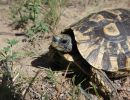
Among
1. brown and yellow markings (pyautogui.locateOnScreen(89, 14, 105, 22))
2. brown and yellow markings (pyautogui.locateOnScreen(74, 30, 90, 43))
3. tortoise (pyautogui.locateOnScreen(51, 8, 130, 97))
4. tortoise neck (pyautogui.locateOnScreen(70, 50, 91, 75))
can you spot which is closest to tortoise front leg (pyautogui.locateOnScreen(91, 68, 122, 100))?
tortoise (pyautogui.locateOnScreen(51, 8, 130, 97))

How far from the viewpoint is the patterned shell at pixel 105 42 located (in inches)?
181

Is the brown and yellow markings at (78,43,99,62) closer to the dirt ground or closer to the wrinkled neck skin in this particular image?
the wrinkled neck skin

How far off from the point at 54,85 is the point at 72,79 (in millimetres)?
216

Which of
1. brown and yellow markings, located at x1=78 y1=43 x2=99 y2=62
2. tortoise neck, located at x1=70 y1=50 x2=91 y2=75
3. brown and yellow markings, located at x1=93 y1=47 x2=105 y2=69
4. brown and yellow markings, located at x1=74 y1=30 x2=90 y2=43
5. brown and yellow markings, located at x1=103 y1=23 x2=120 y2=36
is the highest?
brown and yellow markings, located at x1=103 y1=23 x2=120 y2=36

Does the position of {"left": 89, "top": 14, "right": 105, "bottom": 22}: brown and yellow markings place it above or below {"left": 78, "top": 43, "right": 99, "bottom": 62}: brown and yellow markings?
above

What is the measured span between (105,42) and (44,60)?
0.96 metres

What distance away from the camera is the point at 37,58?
5254 mm

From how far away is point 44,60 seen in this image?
5.23 meters

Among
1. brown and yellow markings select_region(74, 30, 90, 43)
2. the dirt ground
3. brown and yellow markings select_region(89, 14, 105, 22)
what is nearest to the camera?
the dirt ground

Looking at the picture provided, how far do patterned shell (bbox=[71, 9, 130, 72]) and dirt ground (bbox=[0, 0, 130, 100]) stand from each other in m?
0.35

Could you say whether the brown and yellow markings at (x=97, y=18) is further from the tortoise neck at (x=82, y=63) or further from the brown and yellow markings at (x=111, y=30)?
the tortoise neck at (x=82, y=63)

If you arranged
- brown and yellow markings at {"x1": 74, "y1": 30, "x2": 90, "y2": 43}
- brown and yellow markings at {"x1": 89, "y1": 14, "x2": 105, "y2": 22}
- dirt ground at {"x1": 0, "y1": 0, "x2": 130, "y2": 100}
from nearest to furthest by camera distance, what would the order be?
dirt ground at {"x1": 0, "y1": 0, "x2": 130, "y2": 100} → brown and yellow markings at {"x1": 74, "y1": 30, "x2": 90, "y2": 43} → brown and yellow markings at {"x1": 89, "y1": 14, "x2": 105, "y2": 22}

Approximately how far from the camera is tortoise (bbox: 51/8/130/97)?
4570 mm

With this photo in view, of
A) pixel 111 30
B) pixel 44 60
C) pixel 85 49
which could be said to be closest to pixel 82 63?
pixel 85 49
